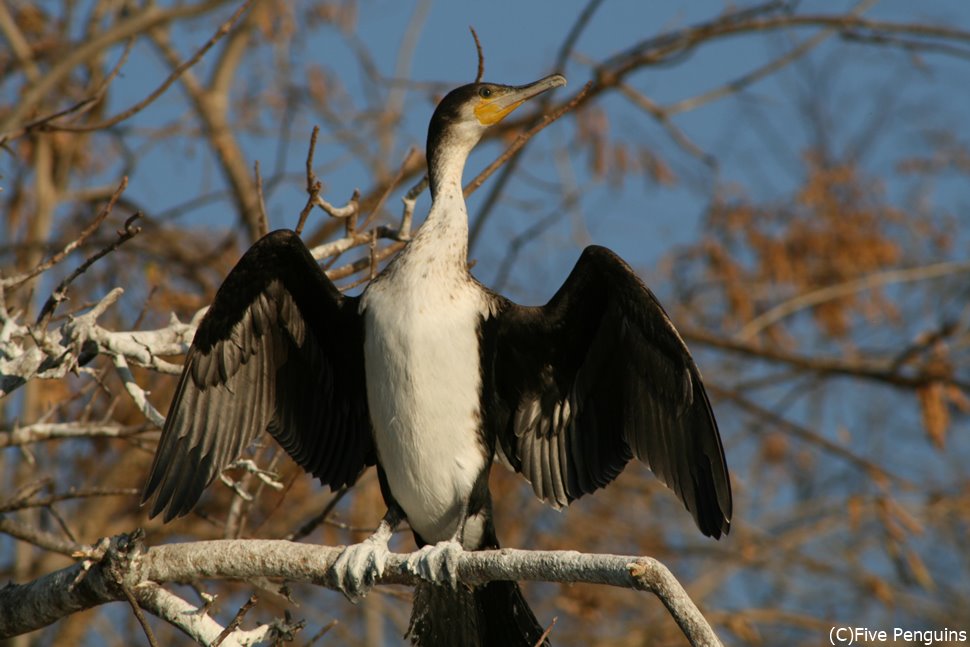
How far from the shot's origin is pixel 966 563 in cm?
1042

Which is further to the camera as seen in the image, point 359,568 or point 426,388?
point 426,388

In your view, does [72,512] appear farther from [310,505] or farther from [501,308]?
[501,308]

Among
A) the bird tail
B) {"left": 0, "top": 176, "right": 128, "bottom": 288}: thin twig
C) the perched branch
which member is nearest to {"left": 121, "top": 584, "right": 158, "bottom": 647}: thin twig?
the perched branch

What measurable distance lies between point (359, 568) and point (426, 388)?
0.72 m

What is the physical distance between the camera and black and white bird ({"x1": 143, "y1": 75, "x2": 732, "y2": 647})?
3.91m

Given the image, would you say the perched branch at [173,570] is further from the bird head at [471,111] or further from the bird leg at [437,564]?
the bird head at [471,111]

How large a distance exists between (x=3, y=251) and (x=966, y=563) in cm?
825

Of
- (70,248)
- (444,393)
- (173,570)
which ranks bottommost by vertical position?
(173,570)

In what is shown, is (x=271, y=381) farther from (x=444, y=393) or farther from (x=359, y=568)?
(x=359, y=568)

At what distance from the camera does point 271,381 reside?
165 inches

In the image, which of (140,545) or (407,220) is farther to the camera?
(407,220)

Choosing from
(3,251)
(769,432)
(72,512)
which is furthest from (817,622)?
(3,251)

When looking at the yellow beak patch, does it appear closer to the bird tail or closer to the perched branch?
the bird tail

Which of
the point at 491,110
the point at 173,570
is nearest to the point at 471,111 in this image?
the point at 491,110
